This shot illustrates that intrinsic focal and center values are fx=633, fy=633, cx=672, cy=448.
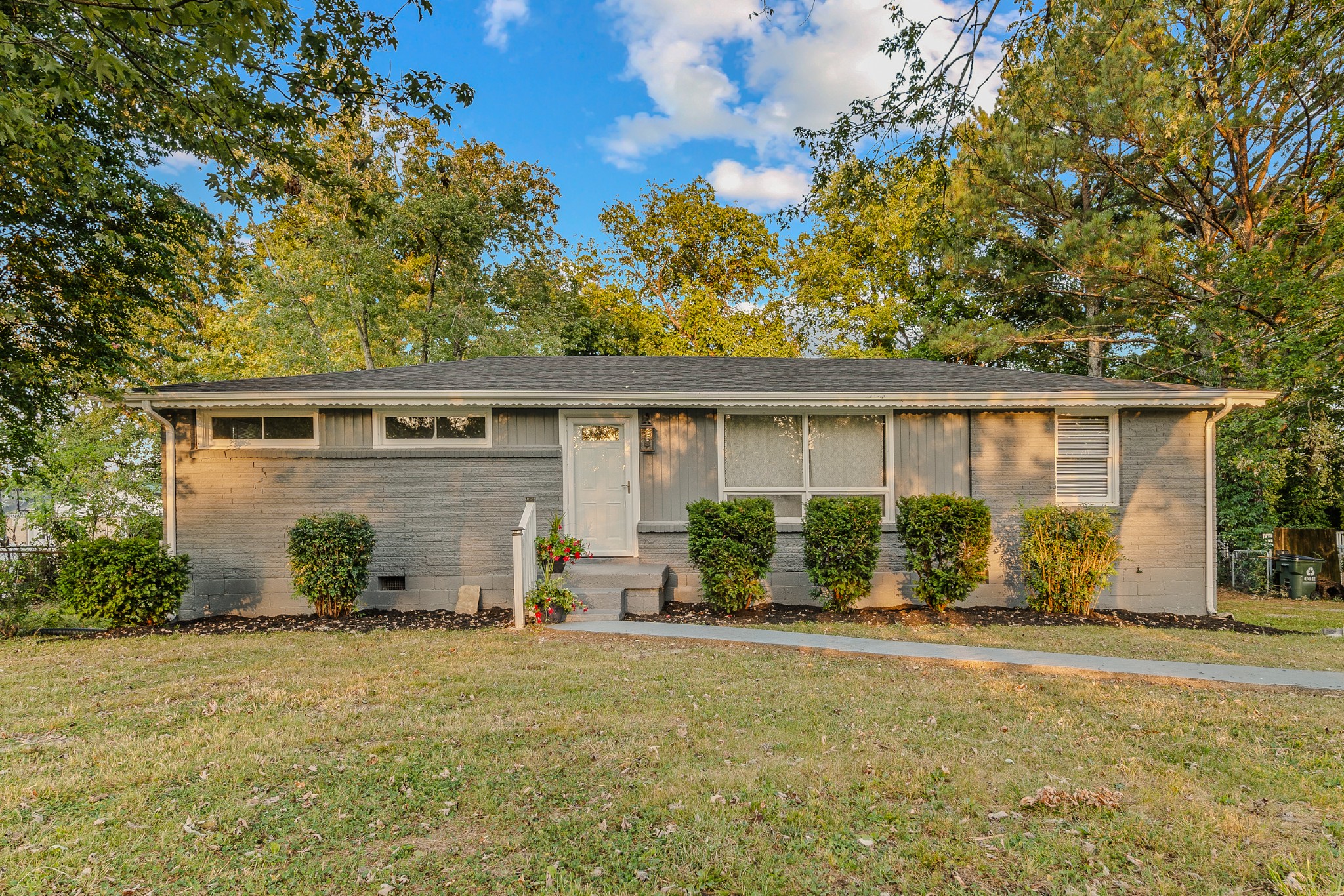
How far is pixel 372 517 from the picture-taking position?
855 centimetres

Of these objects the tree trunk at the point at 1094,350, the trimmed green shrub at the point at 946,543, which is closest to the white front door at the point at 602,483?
the trimmed green shrub at the point at 946,543

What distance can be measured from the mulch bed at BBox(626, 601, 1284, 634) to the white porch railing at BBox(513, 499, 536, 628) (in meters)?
1.32

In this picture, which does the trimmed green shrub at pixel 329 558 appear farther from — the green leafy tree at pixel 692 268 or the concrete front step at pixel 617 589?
the green leafy tree at pixel 692 268

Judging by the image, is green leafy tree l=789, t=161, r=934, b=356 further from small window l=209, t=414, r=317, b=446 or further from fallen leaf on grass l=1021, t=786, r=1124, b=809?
fallen leaf on grass l=1021, t=786, r=1124, b=809

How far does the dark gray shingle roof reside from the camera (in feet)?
27.9

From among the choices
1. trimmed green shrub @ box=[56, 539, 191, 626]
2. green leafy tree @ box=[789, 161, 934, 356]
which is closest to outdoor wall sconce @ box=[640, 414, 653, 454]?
trimmed green shrub @ box=[56, 539, 191, 626]

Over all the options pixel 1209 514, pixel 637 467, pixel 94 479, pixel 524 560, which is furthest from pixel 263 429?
pixel 1209 514

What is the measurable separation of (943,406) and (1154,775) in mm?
6040

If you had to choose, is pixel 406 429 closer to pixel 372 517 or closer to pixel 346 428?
pixel 346 428

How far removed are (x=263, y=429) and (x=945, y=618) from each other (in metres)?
9.19

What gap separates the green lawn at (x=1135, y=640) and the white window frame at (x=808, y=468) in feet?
6.85

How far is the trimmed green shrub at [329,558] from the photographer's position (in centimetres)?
769

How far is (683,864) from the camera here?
2.54 metres

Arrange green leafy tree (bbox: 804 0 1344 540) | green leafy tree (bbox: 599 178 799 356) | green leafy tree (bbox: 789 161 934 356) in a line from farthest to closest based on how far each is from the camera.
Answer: green leafy tree (bbox: 599 178 799 356) → green leafy tree (bbox: 789 161 934 356) → green leafy tree (bbox: 804 0 1344 540)
